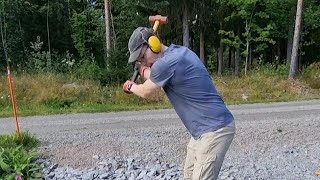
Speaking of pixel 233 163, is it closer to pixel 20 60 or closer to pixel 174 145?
pixel 174 145

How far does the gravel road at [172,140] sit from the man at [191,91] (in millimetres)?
2336

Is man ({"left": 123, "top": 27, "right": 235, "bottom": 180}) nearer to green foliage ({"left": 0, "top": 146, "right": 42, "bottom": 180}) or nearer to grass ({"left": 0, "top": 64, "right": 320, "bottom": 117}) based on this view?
green foliage ({"left": 0, "top": 146, "right": 42, "bottom": 180})

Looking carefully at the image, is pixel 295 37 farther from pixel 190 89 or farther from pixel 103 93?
pixel 190 89

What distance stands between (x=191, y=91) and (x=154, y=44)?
41 cm

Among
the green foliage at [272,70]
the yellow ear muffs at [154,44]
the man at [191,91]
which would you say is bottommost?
the green foliage at [272,70]

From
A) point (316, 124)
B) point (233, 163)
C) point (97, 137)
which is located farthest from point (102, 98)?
point (233, 163)

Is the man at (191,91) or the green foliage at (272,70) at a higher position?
the man at (191,91)

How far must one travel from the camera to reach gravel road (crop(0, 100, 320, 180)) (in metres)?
6.20

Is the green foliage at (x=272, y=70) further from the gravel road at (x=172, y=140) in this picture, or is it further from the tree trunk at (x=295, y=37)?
the gravel road at (x=172, y=140)

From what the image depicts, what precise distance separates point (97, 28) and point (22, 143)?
25.8 metres

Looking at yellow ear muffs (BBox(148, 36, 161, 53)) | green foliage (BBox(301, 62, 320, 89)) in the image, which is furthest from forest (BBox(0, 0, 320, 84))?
yellow ear muffs (BBox(148, 36, 161, 53))

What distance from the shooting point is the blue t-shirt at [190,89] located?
3068mm

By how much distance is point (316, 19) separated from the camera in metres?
25.5

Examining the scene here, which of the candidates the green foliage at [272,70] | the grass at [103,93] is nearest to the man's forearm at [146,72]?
the grass at [103,93]
